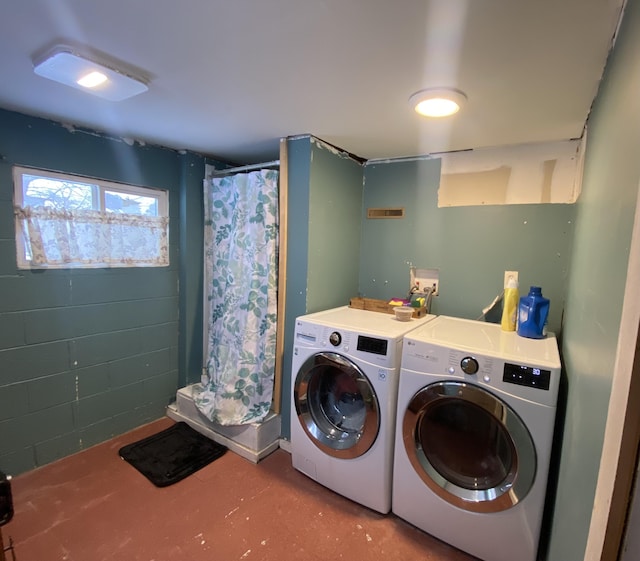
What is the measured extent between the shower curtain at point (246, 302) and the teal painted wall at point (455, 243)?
2.68 feet

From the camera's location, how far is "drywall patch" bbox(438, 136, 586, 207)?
191cm

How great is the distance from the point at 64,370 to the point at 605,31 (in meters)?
2.94

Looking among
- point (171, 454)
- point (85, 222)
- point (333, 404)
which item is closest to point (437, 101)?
point (333, 404)

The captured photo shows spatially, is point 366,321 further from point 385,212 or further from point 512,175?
point 512,175

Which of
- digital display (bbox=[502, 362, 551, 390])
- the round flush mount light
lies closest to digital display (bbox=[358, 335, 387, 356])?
digital display (bbox=[502, 362, 551, 390])

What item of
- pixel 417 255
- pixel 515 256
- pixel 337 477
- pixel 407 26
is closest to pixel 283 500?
pixel 337 477

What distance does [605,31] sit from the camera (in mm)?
976

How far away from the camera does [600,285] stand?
0.91m

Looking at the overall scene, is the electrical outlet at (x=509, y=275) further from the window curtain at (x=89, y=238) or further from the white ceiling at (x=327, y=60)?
the window curtain at (x=89, y=238)

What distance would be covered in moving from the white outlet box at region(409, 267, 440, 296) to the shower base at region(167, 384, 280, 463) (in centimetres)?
135

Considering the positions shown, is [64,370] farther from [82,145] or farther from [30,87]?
[30,87]

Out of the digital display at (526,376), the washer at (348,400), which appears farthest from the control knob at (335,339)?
the digital display at (526,376)

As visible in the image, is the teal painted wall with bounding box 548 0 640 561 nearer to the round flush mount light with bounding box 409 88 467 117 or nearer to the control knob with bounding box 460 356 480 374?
the control knob with bounding box 460 356 480 374

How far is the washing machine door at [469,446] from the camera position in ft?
4.44
